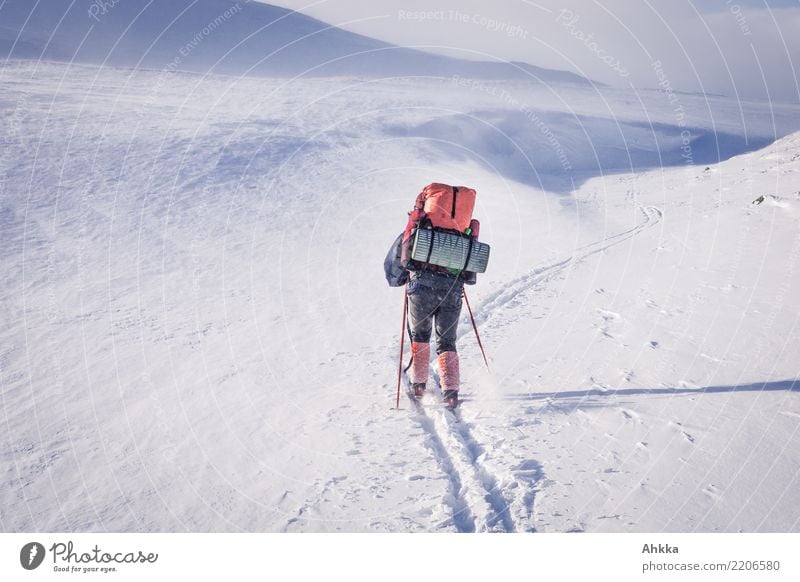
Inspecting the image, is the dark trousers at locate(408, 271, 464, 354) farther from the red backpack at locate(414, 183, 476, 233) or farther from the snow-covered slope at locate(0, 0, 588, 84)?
the snow-covered slope at locate(0, 0, 588, 84)

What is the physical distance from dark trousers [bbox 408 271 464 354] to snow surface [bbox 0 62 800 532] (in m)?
0.70

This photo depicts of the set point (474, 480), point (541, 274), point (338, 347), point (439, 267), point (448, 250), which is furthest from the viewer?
point (541, 274)

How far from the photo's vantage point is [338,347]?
263 inches

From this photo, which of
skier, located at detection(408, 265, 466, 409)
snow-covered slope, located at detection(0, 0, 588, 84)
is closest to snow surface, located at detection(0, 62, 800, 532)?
skier, located at detection(408, 265, 466, 409)

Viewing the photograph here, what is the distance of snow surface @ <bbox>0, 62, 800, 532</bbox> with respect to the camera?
3.60 metres

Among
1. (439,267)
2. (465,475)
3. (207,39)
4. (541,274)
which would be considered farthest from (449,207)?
(207,39)

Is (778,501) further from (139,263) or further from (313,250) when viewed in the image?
(139,263)

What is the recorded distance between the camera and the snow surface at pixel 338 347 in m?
3.60

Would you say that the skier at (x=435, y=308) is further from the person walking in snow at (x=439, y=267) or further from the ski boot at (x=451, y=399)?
the ski boot at (x=451, y=399)

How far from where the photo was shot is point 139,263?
8.95 m

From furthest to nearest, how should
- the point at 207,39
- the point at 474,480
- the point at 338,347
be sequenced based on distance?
the point at 207,39
the point at 338,347
the point at 474,480

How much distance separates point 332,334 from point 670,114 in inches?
2321

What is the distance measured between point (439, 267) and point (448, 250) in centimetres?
36

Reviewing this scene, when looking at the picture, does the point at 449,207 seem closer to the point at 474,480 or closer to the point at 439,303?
the point at 439,303
